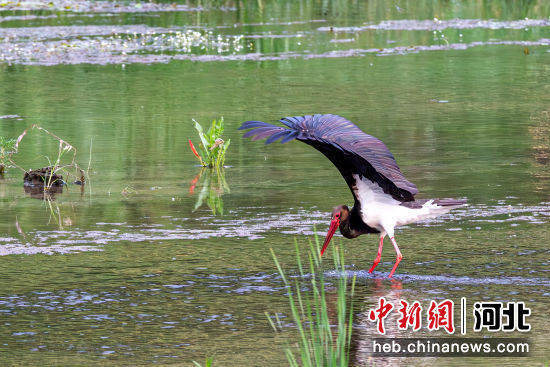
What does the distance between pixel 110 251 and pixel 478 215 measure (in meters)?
3.05

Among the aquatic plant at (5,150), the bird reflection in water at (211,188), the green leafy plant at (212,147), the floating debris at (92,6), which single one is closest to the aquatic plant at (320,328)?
the bird reflection in water at (211,188)

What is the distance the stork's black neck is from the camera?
7.92 metres

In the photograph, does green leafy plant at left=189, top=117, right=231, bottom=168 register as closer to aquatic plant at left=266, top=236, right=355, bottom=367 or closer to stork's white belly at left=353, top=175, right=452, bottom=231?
aquatic plant at left=266, top=236, right=355, bottom=367

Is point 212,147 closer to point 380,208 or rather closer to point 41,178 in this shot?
point 41,178

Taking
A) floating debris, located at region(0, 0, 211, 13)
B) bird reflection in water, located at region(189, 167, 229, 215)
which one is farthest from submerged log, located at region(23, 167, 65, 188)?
floating debris, located at region(0, 0, 211, 13)

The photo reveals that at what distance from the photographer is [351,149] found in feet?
23.5

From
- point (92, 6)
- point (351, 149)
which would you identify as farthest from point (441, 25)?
point (351, 149)

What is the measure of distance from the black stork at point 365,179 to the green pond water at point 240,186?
392mm

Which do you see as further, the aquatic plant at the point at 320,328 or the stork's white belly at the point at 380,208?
the stork's white belly at the point at 380,208

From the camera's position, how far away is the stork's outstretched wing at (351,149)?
23.1ft

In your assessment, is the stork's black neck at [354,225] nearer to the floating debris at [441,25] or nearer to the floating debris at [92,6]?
the floating debris at [441,25]

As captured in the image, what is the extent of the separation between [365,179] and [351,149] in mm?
690

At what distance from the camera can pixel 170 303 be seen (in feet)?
24.0

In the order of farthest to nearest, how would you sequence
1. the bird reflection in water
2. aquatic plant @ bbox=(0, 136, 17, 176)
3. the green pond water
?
aquatic plant @ bbox=(0, 136, 17, 176) < the bird reflection in water < the green pond water
